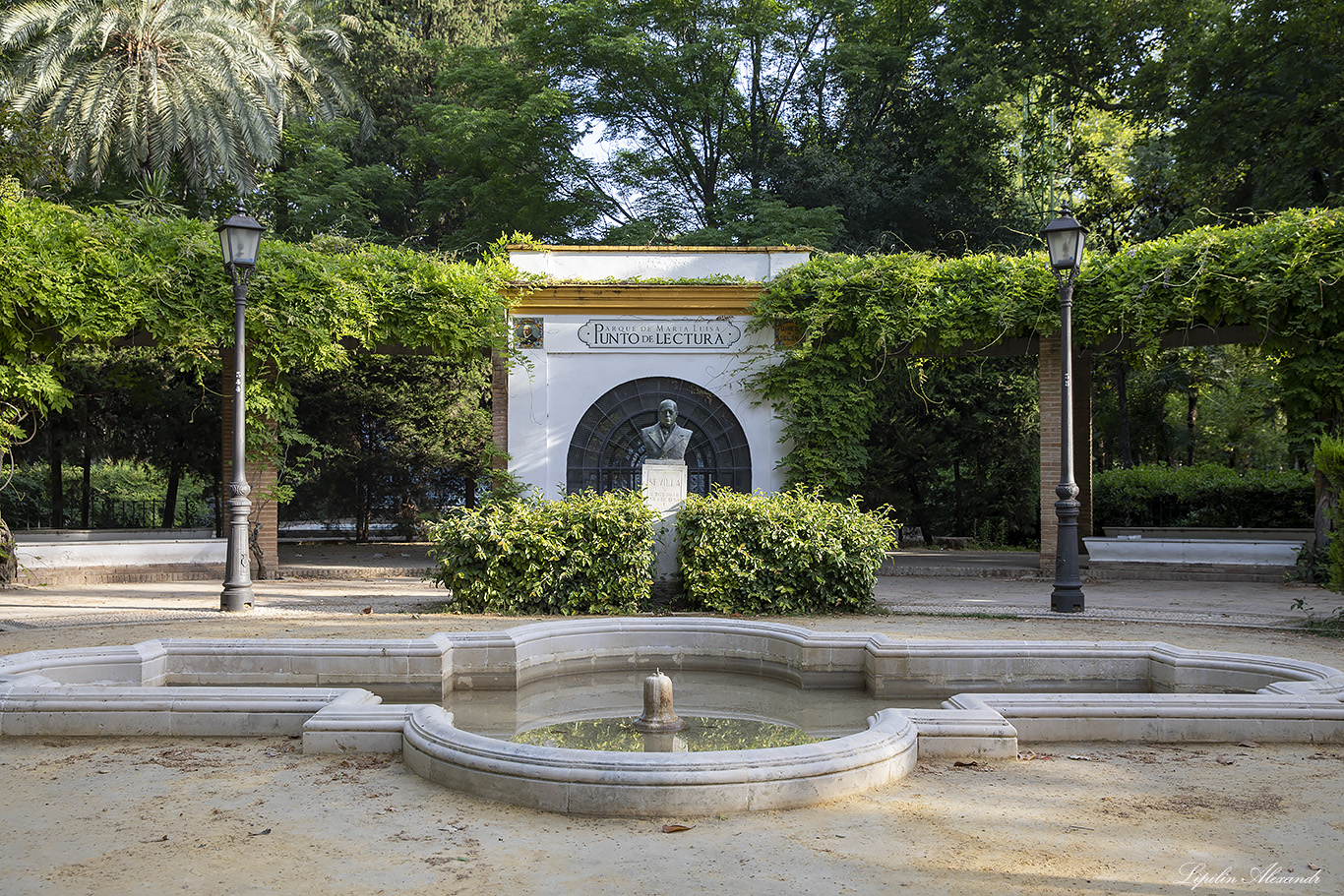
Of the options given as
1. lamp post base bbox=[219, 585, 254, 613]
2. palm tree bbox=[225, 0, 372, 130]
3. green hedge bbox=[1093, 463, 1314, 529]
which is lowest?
lamp post base bbox=[219, 585, 254, 613]

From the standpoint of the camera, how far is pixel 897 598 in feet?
41.4

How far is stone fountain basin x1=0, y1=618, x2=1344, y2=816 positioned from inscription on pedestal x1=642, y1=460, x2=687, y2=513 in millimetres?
3500

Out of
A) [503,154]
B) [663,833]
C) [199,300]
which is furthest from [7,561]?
[503,154]

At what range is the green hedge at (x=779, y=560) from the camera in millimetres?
10789

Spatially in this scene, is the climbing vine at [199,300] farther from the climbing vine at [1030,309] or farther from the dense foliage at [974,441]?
the dense foliage at [974,441]

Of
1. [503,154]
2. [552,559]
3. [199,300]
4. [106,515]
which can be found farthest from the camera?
[106,515]

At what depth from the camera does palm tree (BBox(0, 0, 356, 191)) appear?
2125cm

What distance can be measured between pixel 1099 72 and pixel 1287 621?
18.4m

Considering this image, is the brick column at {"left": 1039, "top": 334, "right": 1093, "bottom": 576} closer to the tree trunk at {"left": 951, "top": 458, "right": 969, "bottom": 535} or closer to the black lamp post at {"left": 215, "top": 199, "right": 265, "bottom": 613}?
the tree trunk at {"left": 951, "top": 458, "right": 969, "bottom": 535}

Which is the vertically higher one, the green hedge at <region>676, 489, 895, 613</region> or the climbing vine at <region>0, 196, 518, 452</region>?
the climbing vine at <region>0, 196, 518, 452</region>

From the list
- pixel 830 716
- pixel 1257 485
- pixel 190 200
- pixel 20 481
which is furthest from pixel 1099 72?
pixel 20 481

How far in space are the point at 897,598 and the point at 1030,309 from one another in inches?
195

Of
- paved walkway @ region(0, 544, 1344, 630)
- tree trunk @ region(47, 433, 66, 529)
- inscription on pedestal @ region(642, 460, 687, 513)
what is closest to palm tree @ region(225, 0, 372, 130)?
tree trunk @ region(47, 433, 66, 529)

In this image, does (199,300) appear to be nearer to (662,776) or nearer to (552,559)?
(552,559)
